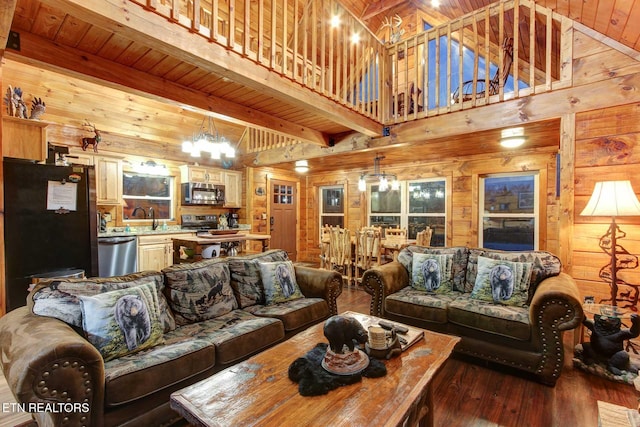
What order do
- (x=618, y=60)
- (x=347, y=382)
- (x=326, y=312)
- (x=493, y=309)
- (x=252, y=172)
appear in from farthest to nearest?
(x=252, y=172) → (x=326, y=312) → (x=618, y=60) → (x=493, y=309) → (x=347, y=382)

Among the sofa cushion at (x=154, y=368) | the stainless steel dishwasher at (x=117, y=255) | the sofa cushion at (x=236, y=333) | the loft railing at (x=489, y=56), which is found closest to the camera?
the sofa cushion at (x=154, y=368)

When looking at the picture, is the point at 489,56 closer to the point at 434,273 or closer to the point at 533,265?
the point at 533,265

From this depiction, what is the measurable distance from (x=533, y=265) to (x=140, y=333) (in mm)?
3180

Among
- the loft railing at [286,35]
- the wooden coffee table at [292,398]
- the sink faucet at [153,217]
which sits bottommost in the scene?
the wooden coffee table at [292,398]

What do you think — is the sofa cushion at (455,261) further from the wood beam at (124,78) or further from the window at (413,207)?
the window at (413,207)

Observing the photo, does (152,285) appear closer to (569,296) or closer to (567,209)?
(569,296)

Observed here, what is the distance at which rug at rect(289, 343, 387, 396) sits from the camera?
4.36ft

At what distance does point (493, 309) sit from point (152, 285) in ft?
8.69

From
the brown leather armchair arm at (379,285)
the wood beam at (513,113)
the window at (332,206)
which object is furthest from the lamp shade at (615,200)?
the window at (332,206)

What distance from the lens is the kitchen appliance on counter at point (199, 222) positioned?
5758 mm

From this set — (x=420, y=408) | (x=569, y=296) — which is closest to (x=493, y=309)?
(x=569, y=296)

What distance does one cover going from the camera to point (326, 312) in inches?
112

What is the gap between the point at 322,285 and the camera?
2.94m

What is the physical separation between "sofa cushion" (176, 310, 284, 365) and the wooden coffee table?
47cm
